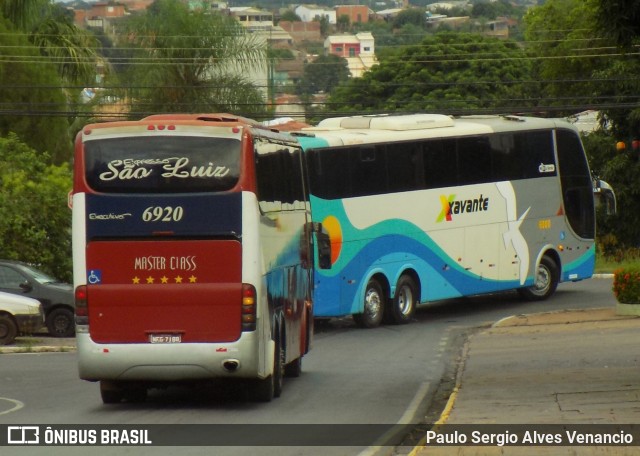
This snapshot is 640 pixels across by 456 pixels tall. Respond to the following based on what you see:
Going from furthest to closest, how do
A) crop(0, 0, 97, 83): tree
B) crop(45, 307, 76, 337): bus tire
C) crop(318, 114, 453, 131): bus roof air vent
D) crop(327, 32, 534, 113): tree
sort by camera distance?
1. crop(327, 32, 534, 113): tree
2. crop(0, 0, 97, 83): tree
3. crop(318, 114, 453, 131): bus roof air vent
4. crop(45, 307, 76, 337): bus tire

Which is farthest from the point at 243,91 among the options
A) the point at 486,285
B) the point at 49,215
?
the point at 486,285

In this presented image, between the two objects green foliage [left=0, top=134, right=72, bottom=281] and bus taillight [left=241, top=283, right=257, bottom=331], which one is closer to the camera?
bus taillight [left=241, top=283, right=257, bottom=331]

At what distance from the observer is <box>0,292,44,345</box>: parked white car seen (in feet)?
82.7

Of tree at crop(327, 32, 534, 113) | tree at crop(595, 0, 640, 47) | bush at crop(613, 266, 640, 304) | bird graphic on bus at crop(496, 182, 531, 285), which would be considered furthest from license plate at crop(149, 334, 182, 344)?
tree at crop(327, 32, 534, 113)

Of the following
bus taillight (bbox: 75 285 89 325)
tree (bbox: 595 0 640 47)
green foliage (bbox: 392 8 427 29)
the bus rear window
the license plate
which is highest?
tree (bbox: 595 0 640 47)

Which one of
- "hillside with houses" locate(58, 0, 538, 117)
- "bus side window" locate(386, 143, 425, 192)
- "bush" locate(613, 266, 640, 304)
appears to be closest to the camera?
"bush" locate(613, 266, 640, 304)

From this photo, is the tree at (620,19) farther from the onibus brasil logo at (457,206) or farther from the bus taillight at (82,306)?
the onibus brasil logo at (457,206)

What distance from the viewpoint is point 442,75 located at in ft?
249

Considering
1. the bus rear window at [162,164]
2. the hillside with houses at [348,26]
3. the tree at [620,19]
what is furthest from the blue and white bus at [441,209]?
the hillside with houses at [348,26]

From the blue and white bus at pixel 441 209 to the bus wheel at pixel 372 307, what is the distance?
28mm

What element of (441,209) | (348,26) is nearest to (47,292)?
(441,209)

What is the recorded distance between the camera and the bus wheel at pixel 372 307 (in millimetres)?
27406

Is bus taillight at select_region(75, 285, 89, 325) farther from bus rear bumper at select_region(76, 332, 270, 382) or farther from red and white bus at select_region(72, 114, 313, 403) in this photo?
bus rear bumper at select_region(76, 332, 270, 382)

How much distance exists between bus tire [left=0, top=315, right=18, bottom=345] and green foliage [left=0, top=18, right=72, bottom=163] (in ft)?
54.2
